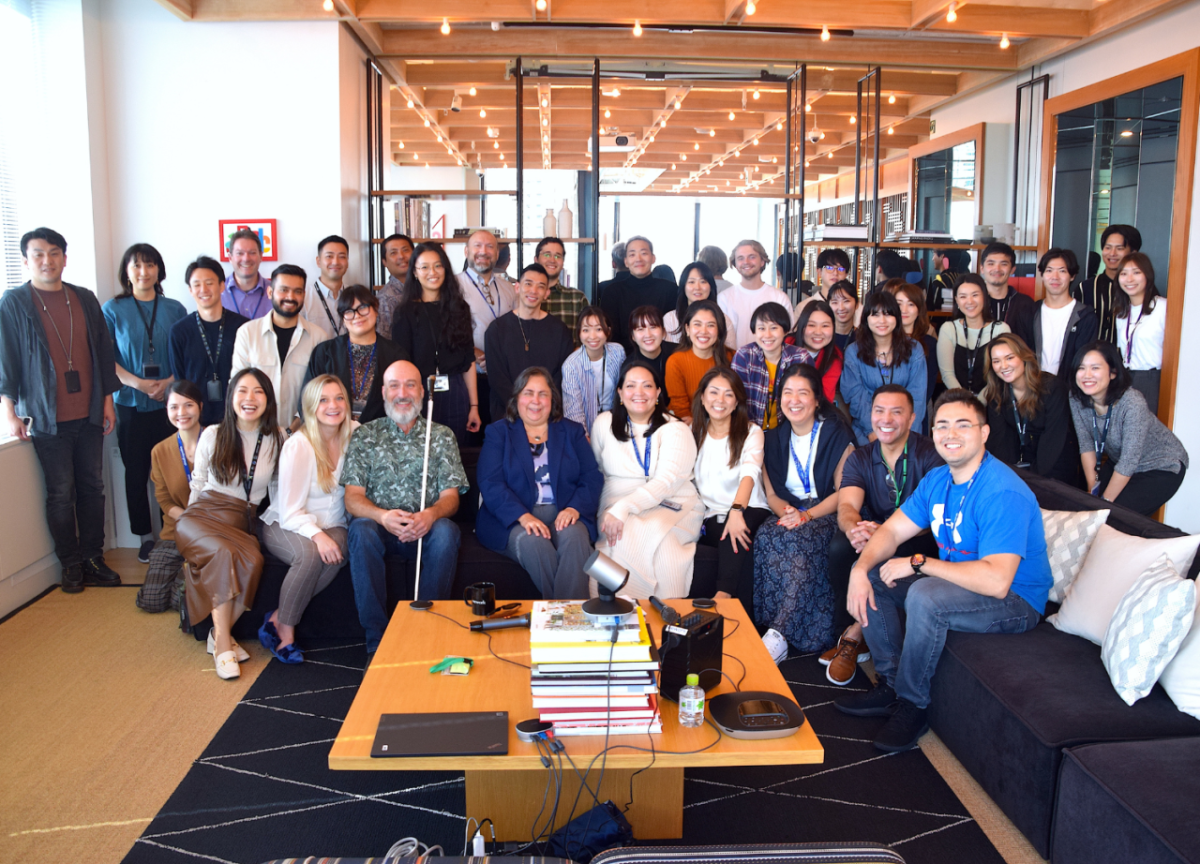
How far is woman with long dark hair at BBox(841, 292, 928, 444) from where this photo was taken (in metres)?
4.37

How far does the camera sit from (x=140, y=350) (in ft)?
15.2

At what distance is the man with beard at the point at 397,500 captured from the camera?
12.0ft

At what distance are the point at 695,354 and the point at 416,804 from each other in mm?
2562

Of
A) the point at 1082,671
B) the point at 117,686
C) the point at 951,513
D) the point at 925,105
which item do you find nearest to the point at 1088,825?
the point at 1082,671

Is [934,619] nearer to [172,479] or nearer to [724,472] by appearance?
[724,472]

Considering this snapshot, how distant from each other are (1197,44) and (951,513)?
365 cm

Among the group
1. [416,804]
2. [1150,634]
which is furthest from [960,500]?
[416,804]

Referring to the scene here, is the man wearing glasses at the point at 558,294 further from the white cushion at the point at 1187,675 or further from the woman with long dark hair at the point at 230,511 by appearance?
the white cushion at the point at 1187,675

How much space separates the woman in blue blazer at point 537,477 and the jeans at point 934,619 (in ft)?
4.31

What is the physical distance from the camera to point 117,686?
10.9ft

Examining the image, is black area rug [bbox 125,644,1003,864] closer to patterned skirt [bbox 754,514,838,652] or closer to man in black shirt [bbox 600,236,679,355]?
patterned skirt [bbox 754,514,838,652]

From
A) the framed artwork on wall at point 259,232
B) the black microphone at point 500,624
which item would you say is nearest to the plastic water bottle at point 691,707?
the black microphone at point 500,624

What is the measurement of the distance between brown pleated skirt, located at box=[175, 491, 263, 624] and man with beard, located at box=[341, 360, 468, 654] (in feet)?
1.34

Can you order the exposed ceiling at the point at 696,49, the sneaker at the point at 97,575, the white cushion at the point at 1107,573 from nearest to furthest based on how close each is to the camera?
the white cushion at the point at 1107,573
the sneaker at the point at 97,575
the exposed ceiling at the point at 696,49
